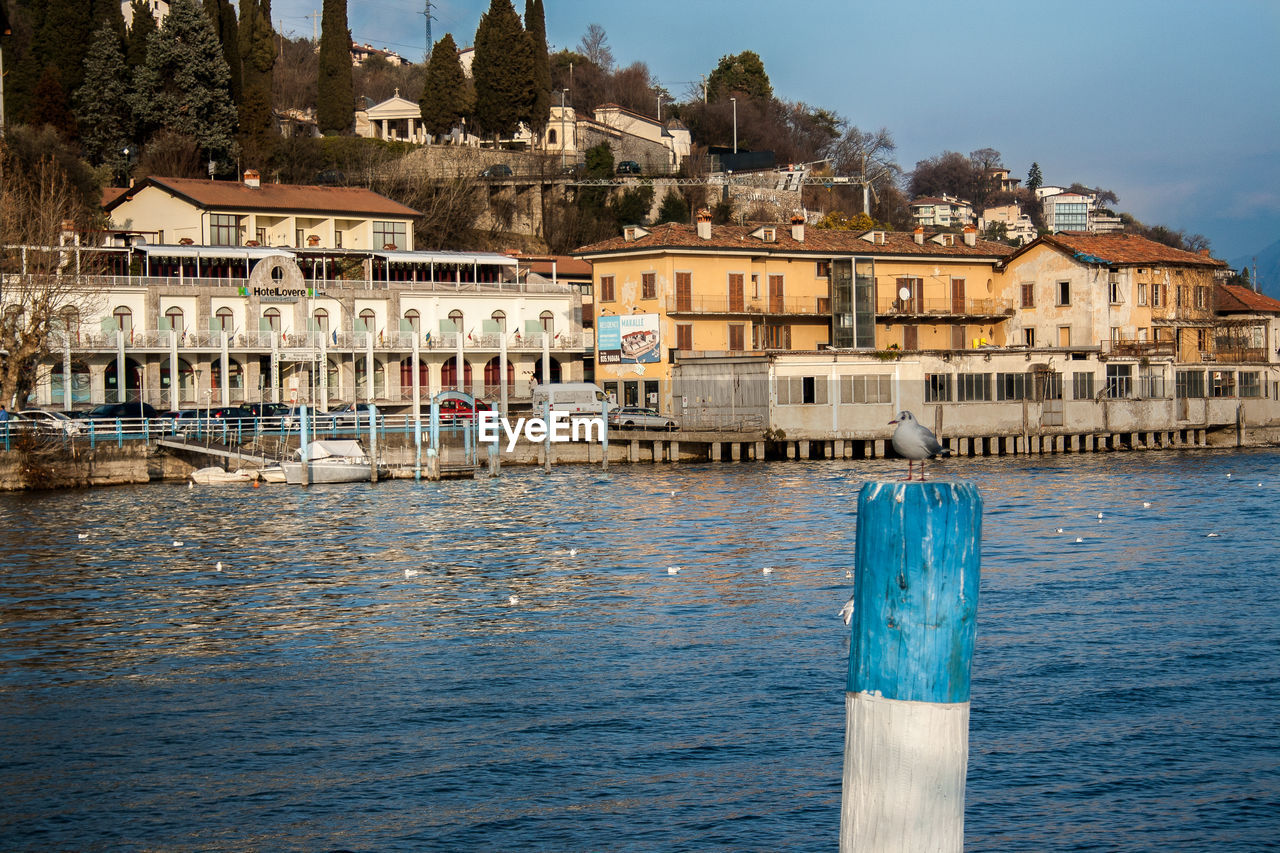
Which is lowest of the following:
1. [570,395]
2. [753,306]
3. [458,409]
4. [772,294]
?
[458,409]

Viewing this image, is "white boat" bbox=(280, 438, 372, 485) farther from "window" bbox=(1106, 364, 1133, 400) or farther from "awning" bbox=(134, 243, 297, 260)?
"window" bbox=(1106, 364, 1133, 400)

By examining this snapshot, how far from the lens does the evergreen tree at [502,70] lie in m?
96.2

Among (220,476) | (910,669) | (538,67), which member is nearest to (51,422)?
(220,476)

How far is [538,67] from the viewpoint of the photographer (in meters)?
99.7

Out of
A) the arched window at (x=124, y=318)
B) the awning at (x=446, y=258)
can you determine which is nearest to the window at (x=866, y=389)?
the awning at (x=446, y=258)

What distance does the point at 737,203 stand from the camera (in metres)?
99.0

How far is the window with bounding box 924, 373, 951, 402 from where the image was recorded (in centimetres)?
5882

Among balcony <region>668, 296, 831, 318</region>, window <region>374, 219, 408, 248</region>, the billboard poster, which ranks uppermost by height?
window <region>374, 219, 408, 248</region>

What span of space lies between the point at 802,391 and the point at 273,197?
34.2 meters

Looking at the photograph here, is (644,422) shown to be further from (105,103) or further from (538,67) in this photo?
(538,67)

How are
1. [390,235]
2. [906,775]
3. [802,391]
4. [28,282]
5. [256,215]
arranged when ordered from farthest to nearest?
[390,235]
[256,215]
[802,391]
[28,282]
[906,775]

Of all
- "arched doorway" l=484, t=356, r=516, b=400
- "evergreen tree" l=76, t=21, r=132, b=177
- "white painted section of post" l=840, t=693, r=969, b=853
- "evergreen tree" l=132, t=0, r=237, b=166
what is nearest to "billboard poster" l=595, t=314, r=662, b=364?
"arched doorway" l=484, t=356, r=516, b=400

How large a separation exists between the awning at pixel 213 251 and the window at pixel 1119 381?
39299 mm

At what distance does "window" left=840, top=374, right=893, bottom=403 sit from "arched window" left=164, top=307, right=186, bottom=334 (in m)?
31.0
